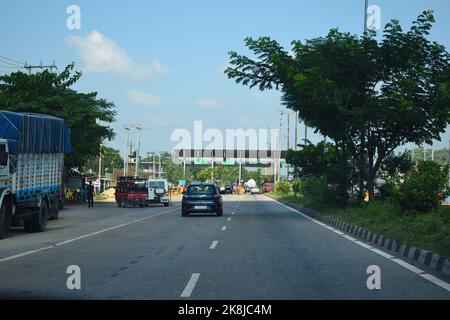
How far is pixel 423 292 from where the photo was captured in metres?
9.42

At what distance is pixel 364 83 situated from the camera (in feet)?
92.0

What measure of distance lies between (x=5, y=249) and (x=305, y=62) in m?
16.3

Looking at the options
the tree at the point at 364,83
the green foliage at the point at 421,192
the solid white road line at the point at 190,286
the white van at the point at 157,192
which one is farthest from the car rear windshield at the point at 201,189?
the solid white road line at the point at 190,286

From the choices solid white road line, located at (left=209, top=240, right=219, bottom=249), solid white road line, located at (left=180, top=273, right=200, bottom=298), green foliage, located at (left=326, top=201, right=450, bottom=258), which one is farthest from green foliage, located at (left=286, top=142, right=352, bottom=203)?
solid white road line, located at (left=180, top=273, right=200, bottom=298)

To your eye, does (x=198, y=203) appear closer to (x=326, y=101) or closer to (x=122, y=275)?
(x=326, y=101)

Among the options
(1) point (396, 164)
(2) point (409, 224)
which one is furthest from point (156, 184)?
(2) point (409, 224)

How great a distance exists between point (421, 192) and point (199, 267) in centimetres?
1104

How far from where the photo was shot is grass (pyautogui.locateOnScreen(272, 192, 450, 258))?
14.6 metres

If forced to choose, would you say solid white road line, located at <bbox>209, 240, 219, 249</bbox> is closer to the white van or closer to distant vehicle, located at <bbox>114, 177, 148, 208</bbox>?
distant vehicle, located at <bbox>114, 177, 148, 208</bbox>

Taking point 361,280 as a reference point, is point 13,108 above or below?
above

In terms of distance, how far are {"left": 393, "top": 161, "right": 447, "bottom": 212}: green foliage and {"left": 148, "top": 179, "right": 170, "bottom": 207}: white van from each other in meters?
26.8

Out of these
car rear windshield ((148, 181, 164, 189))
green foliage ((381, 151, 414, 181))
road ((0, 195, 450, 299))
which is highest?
green foliage ((381, 151, 414, 181))
